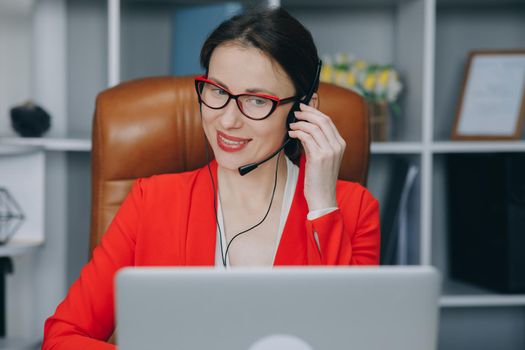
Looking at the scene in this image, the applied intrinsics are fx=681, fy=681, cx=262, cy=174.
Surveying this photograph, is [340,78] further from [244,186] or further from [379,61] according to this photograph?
[244,186]

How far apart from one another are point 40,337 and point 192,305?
1.74m

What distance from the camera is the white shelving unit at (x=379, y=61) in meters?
2.20

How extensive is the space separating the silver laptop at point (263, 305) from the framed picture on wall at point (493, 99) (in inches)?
66.7

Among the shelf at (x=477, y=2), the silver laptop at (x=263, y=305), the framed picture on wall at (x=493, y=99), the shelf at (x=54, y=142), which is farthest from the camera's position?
the shelf at (x=477, y=2)

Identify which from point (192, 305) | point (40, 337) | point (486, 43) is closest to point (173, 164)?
point (192, 305)

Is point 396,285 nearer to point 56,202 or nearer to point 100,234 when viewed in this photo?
point 100,234

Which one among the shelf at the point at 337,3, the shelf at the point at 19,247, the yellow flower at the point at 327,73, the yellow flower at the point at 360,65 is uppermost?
the shelf at the point at 337,3

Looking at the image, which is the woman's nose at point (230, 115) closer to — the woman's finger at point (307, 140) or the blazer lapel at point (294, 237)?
the woman's finger at point (307, 140)

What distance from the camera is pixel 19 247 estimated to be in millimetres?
2004

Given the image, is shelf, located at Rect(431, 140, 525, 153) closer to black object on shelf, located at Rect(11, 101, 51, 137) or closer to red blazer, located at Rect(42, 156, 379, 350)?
red blazer, located at Rect(42, 156, 379, 350)

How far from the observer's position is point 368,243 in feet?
4.80

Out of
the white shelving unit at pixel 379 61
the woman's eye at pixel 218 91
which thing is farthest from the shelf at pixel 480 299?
the woman's eye at pixel 218 91

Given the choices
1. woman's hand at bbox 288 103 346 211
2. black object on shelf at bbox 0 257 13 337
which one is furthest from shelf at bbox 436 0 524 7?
black object on shelf at bbox 0 257 13 337

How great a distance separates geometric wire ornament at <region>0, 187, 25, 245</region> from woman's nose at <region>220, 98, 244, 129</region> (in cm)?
109
